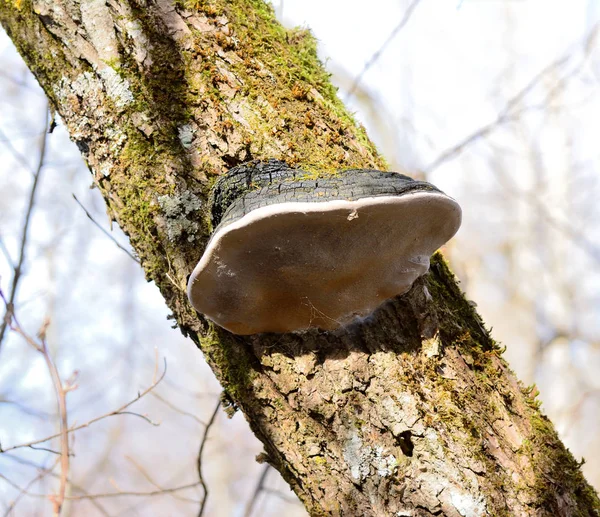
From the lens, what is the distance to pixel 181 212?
1846 millimetres

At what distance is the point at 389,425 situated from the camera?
1601 millimetres

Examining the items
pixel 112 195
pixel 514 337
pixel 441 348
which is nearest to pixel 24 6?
pixel 112 195

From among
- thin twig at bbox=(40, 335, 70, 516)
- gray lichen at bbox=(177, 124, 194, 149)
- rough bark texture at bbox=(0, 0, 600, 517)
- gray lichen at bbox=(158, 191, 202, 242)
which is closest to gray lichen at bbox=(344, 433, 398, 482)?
rough bark texture at bbox=(0, 0, 600, 517)

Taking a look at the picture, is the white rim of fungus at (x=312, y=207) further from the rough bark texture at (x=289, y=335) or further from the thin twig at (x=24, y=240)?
the thin twig at (x=24, y=240)

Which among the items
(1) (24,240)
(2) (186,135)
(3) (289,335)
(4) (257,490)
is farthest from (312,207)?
(4) (257,490)

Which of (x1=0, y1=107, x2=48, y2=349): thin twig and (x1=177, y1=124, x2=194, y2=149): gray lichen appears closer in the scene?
(x1=177, y1=124, x2=194, y2=149): gray lichen

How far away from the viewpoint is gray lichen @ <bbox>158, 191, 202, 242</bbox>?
1845mm

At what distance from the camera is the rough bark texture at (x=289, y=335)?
5.23ft

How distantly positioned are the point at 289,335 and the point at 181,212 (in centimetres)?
59

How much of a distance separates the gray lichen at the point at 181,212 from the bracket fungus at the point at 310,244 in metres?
0.13

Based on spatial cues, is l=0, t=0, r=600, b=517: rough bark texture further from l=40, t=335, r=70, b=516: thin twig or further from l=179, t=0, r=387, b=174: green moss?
l=40, t=335, r=70, b=516: thin twig

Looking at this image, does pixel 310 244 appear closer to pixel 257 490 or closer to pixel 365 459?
pixel 365 459

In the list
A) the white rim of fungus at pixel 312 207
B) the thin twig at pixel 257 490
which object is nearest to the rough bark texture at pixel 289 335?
the white rim of fungus at pixel 312 207

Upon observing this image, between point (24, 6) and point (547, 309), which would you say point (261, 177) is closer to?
point (24, 6)
